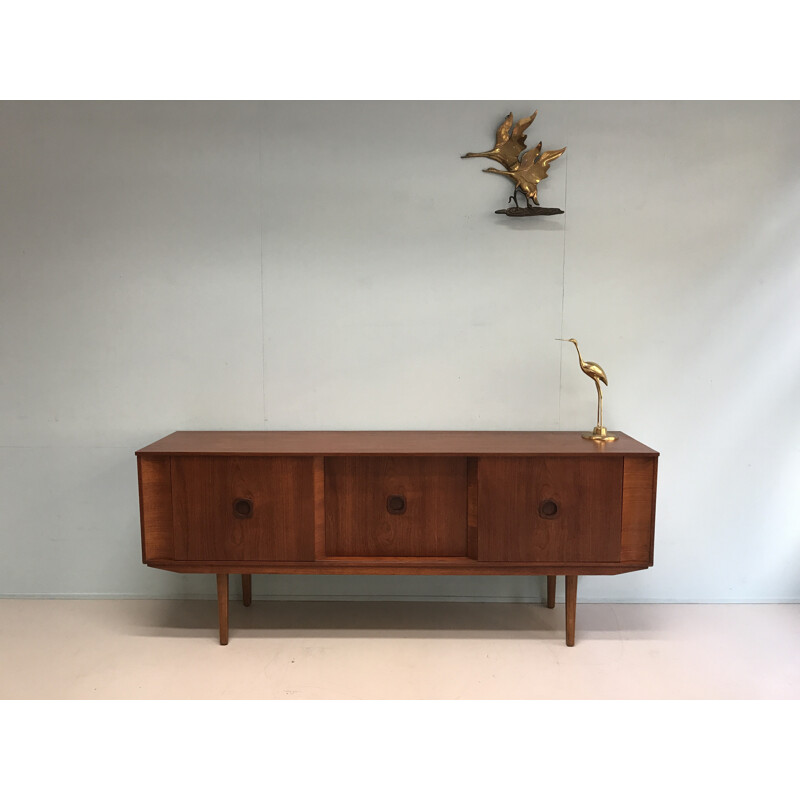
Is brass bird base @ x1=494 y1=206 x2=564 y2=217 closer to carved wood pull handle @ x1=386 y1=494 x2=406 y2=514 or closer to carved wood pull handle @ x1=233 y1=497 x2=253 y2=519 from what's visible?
carved wood pull handle @ x1=386 y1=494 x2=406 y2=514

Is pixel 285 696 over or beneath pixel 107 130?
beneath

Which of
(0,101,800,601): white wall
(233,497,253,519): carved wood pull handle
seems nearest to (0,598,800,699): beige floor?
(0,101,800,601): white wall

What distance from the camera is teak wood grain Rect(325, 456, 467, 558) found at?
8.05 ft

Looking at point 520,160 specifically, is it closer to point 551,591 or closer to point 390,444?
point 390,444

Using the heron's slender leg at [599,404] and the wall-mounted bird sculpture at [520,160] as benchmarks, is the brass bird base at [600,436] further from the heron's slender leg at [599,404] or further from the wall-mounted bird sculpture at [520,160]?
the wall-mounted bird sculpture at [520,160]

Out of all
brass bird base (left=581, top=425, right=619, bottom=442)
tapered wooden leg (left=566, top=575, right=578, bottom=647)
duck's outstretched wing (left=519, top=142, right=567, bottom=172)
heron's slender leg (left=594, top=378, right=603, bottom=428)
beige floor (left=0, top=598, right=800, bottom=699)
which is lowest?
beige floor (left=0, top=598, right=800, bottom=699)

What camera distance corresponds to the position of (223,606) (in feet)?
8.33

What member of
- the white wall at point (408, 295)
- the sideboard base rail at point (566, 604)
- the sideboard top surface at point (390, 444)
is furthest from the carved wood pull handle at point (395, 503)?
the sideboard base rail at point (566, 604)

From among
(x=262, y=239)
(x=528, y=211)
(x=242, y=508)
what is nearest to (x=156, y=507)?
(x=242, y=508)

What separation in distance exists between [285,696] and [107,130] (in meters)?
2.37

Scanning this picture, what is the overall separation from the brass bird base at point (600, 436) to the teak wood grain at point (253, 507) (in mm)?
1127

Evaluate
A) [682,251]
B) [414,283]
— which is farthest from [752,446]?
[414,283]

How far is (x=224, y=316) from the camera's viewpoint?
111 inches

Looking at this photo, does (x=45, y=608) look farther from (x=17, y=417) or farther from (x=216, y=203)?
(x=216, y=203)
